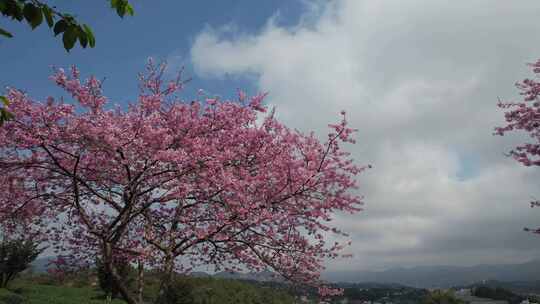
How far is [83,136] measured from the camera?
904 centimetres

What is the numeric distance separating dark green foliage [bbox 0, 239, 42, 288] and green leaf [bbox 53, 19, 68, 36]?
20133 mm

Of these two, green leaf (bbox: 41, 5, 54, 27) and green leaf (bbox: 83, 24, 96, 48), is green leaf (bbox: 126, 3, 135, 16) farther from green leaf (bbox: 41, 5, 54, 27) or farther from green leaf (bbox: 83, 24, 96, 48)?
green leaf (bbox: 41, 5, 54, 27)

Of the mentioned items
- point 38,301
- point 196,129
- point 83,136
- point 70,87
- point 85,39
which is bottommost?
point 38,301

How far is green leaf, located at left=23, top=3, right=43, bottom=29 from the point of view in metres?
3.53

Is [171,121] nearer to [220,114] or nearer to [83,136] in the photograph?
[220,114]

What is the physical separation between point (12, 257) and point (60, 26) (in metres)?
20.9

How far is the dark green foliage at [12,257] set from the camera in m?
20.2

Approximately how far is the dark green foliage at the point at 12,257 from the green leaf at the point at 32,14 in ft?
65.8

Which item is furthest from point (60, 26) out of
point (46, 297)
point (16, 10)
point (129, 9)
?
point (46, 297)

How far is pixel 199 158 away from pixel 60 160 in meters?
3.28

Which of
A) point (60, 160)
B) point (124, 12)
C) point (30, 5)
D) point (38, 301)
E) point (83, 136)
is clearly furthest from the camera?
point (38, 301)

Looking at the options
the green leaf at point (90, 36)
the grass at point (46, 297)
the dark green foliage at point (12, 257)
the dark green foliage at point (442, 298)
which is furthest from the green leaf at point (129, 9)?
the dark green foliage at point (442, 298)

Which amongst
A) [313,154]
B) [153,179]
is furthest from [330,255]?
[153,179]

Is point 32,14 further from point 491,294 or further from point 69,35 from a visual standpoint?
point 491,294
